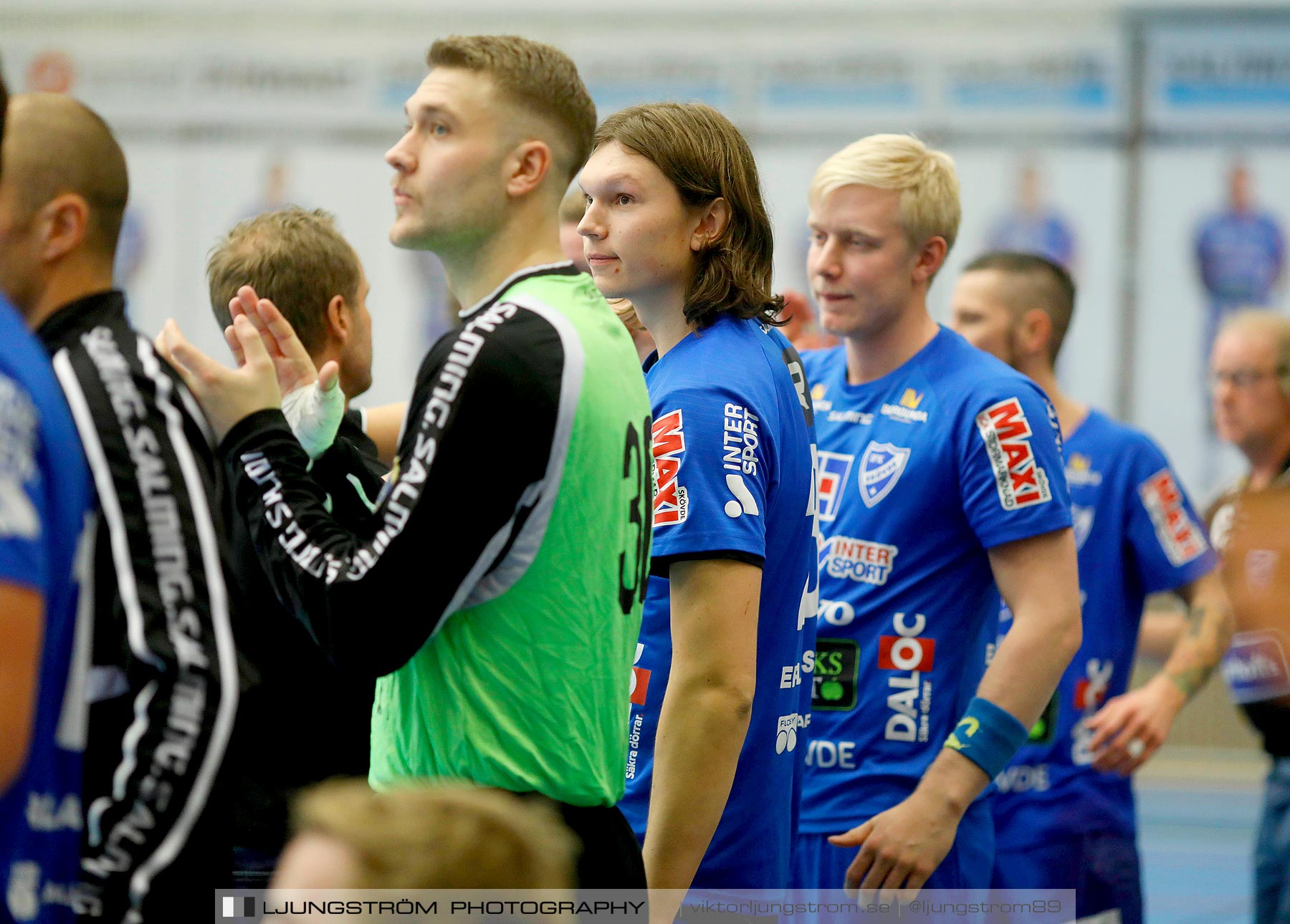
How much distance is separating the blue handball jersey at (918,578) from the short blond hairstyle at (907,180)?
1.28 feet

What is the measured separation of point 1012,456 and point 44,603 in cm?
211

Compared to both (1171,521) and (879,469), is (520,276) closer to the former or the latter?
(879,469)

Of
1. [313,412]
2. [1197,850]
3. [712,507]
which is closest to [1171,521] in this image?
[712,507]

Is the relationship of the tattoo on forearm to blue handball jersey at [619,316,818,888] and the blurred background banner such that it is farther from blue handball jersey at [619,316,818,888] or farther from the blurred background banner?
the blurred background banner

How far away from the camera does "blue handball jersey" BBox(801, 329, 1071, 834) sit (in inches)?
118

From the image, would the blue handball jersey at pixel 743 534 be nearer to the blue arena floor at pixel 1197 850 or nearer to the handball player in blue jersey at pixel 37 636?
the handball player in blue jersey at pixel 37 636

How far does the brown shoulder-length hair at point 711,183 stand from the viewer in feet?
8.42

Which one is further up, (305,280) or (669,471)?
(305,280)

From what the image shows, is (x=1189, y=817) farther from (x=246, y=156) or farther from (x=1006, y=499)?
(x=246, y=156)

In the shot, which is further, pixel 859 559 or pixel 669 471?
pixel 859 559

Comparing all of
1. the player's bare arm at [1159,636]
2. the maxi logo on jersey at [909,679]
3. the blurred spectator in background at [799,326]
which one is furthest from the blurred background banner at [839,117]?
the maxi logo on jersey at [909,679]

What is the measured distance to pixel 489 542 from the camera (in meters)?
1.95

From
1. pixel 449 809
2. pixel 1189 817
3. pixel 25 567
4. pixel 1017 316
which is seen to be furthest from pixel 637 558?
pixel 1189 817

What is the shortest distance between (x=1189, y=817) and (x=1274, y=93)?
15.6 ft
